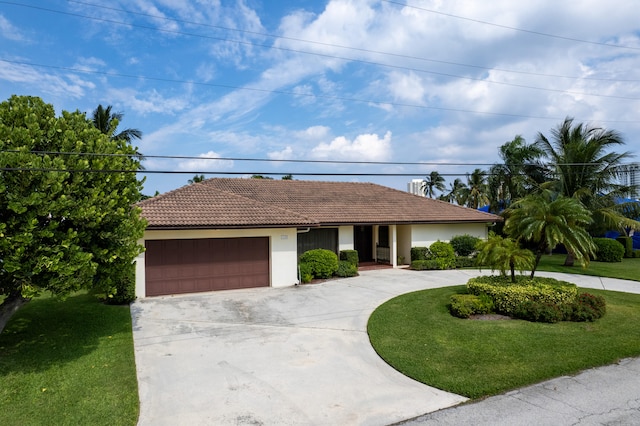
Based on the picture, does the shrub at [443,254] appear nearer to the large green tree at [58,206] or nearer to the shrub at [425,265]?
the shrub at [425,265]

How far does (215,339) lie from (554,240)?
9189mm

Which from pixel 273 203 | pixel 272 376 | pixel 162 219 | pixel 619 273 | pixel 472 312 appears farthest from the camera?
A: pixel 273 203

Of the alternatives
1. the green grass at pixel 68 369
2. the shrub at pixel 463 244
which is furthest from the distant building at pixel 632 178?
the green grass at pixel 68 369

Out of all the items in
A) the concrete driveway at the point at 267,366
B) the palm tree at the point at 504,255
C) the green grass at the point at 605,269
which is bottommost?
the concrete driveway at the point at 267,366

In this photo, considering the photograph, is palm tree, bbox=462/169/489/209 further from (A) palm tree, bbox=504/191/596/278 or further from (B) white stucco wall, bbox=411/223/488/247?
(A) palm tree, bbox=504/191/596/278

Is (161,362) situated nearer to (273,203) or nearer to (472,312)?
(472,312)

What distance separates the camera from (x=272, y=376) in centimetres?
722

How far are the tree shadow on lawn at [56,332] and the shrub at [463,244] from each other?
643 inches

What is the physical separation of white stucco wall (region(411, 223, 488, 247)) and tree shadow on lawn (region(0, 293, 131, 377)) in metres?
14.4

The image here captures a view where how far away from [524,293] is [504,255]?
3.64 ft

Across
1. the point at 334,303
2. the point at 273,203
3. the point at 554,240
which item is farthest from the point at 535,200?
the point at 273,203

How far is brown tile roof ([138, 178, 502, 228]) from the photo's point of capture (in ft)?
48.3

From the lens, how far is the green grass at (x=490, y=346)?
6949 millimetres

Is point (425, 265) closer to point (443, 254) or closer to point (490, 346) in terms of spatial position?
point (443, 254)
